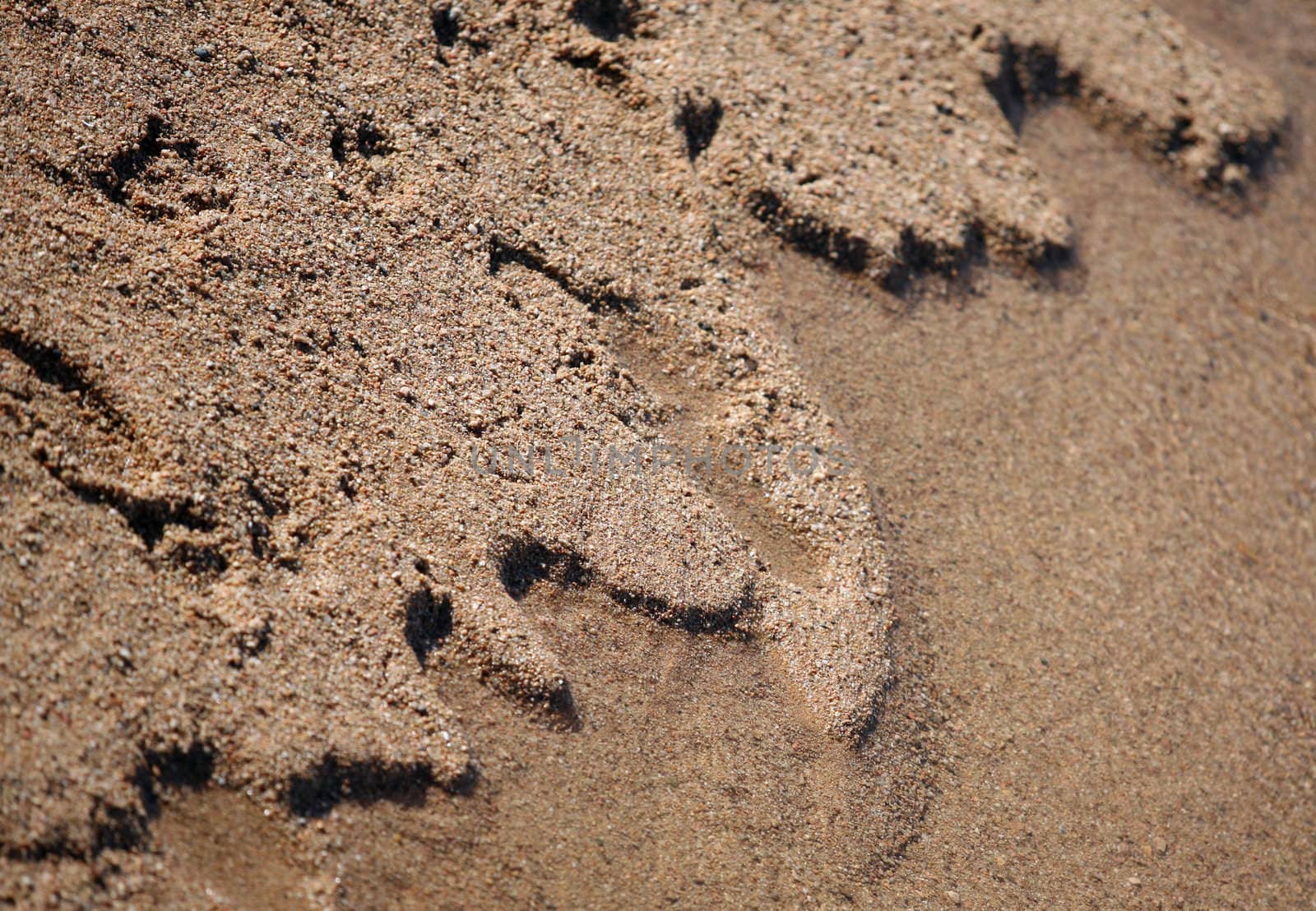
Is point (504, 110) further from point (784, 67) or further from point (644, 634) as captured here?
point (644, 634)

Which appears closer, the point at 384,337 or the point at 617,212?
the point at 384,337

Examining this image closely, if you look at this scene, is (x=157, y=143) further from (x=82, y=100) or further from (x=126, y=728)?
(x=126, y=728)

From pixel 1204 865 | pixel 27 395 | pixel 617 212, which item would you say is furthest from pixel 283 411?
pixel 1204 865

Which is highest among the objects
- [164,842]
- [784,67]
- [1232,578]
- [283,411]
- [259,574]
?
[784,67]

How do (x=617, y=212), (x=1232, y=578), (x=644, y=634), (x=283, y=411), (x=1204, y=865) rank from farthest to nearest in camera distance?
1. (x=1232, y=578)
2. (x=617, y=212)
3. (x=1204, y=865)
4. (x=644, y=634)
5. (x=283, y=411)

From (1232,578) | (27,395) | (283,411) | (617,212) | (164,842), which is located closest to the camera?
(164,842)

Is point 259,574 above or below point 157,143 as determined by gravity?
below

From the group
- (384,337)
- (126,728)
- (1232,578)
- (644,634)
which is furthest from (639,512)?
(1232,578)
